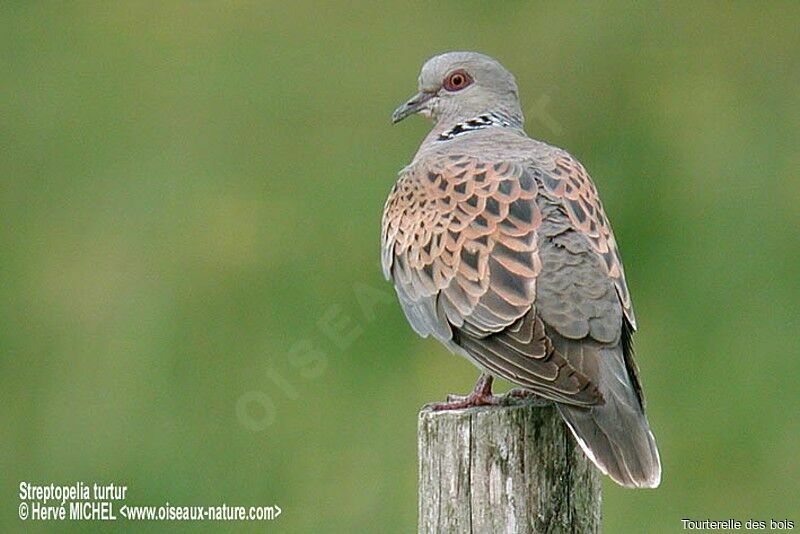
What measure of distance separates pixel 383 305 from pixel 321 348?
0.46 metres

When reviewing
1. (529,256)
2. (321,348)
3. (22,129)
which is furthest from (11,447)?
(529,256)

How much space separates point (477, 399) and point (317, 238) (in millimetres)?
4065

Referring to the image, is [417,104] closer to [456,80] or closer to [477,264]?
[456,80]

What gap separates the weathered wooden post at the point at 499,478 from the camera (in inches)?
197

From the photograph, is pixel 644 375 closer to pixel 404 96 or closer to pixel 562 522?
pixel 404 96

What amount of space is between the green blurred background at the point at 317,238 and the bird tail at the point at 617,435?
2.54m

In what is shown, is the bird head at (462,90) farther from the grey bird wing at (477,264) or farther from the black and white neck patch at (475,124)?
the grey bird wing at (477,264)

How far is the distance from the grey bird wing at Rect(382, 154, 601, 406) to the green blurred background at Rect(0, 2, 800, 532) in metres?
1.97

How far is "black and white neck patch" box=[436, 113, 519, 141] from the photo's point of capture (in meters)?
6.94

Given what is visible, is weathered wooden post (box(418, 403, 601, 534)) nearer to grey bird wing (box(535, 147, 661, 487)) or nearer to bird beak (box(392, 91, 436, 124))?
grey bird wing (box(535, 147, 661, 487))

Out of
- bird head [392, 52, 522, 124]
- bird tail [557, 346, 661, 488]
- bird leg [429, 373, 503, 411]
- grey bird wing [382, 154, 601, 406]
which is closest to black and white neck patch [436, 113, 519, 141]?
bird head [392, 52, 522, 124]

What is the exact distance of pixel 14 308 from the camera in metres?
9.77

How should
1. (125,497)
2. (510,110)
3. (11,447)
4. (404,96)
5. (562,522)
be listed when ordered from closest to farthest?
(562,522)
(510,110)
(125,497)
(11,447)
(404,96)

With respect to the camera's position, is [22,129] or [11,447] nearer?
[11,447]
